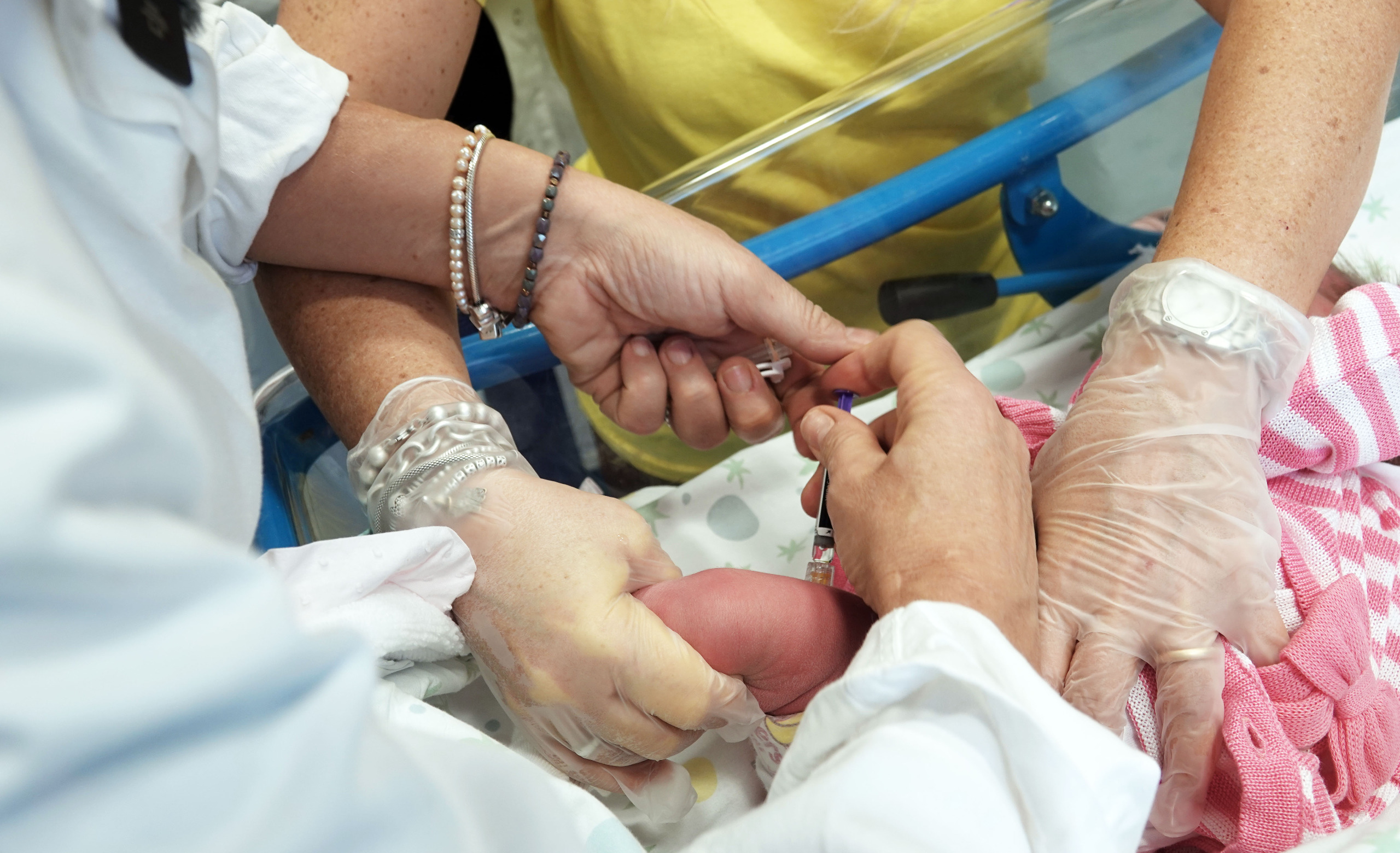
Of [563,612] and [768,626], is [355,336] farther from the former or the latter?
[768,626]

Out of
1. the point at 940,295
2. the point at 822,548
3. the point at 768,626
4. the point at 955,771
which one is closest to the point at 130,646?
the point at 955,771

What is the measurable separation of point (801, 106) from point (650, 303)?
0.44 m

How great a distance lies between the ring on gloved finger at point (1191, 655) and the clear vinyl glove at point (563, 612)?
325mm

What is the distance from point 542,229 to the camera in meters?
0.90

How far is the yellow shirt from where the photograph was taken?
3.55ft

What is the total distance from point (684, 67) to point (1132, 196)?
65 centimetres

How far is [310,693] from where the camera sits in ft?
0.94

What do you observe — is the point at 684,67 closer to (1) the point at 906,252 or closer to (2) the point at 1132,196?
(1) the point at 906,252

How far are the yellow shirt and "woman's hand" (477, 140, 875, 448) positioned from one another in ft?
0.69

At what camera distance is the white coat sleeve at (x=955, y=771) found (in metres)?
0.44

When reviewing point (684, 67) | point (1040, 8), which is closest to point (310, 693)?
point (684, 67)

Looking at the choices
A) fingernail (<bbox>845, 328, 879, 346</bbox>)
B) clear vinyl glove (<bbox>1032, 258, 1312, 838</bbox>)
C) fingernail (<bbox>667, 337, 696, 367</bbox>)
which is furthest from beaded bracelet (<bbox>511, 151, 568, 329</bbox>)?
clear vinyl glove (<bbox>1032, 258, 1312, 838</bbox>)

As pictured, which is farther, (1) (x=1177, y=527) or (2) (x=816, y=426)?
(2) (x=816, y=426)

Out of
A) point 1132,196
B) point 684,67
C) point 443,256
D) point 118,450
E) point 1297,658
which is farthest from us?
point 1132,196
